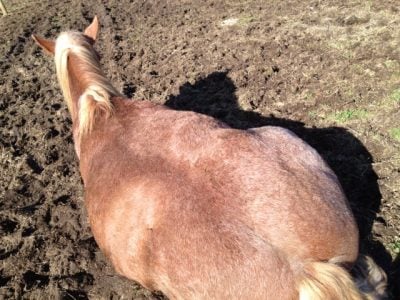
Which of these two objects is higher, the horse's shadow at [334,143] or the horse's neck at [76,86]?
the horse's neck at [76,86]

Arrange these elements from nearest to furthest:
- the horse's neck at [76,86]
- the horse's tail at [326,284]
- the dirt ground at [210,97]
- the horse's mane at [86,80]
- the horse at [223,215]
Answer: the horse's tail at [326,284]
the horse at [223,215]
the horse's mane at [86,80]
the dirt ground at [210,97]
the horse's neck at [76,86]

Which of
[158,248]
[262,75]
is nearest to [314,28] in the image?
[262,75]

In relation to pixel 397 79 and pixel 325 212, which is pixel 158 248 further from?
pixel 397 79

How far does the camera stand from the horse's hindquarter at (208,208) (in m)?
2.06

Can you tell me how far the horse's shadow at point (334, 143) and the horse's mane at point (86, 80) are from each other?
5.85 feet

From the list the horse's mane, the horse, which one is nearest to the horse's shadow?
the horse

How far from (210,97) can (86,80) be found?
2.30 m

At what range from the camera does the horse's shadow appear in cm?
333

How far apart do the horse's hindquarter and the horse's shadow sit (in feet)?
3.81

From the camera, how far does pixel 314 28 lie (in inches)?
261

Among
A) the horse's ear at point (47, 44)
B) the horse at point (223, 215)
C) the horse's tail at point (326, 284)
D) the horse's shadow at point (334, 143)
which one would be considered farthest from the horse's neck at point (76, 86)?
the horse's tail at point (326, 284)

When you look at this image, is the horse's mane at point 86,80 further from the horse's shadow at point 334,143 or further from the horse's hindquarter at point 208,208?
the horse's shadow at point 334,143

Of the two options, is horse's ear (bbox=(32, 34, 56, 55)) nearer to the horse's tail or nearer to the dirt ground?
the dirt ground

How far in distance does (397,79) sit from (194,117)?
340cm
